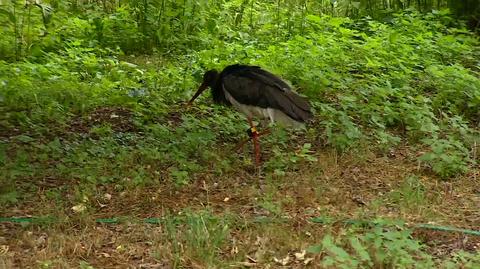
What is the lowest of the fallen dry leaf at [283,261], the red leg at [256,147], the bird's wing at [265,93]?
the fallen dry leaf at [283,261]

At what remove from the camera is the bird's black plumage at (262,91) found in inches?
226

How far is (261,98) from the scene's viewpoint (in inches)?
229

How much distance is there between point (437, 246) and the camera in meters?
4.30

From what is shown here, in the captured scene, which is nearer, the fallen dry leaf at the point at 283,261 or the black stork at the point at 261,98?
the fallen dry leaf at the point at 283,261

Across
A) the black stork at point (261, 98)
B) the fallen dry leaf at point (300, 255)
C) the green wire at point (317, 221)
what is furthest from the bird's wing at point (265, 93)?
the fallen dry leaf at point (300, 255)

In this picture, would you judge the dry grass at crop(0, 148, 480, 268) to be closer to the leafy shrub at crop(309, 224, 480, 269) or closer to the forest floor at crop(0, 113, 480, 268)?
the forest floor at crop(0, 113, 480, 268)

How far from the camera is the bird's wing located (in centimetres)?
573

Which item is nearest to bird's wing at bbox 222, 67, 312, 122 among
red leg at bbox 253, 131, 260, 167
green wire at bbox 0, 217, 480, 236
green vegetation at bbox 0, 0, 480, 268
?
red leg at bbox 253, 131, 260, 167

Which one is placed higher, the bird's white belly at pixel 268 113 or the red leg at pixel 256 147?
the bird's white belly at pixel 268 113

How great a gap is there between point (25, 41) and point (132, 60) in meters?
1.44

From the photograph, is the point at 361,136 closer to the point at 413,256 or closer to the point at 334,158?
the point at 334,158

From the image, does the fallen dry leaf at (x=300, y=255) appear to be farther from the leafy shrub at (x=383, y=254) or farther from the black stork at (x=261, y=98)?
the black stork at (x=261, y=98)

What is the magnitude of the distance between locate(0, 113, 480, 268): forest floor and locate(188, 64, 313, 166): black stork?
0.43m

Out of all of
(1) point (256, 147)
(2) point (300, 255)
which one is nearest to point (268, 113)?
(1) point (256, 147)
